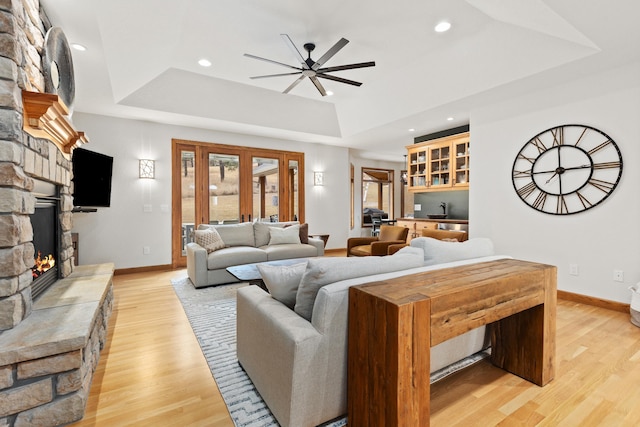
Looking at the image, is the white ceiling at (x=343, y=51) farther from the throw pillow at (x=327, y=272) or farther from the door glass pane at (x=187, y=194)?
the throw pillow at (x=327, y=272)

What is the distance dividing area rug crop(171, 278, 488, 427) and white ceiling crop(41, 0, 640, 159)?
2.75 m

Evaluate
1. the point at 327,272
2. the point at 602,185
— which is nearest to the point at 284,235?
the point at 327,272

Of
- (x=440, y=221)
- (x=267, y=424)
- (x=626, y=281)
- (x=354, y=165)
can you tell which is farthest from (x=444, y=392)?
(x=354, y=165)

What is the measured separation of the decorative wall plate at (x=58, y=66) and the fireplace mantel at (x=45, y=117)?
31 cm

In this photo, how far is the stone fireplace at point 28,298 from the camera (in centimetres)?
147

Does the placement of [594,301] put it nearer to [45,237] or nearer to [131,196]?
[45,237]

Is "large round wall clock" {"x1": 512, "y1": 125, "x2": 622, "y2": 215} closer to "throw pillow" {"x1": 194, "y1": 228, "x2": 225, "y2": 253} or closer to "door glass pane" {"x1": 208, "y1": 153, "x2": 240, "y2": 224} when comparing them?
"throw pillow" {"x1": 194, "y1": 228, "x2": 225, "y2": 253}

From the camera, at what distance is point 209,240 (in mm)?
4375

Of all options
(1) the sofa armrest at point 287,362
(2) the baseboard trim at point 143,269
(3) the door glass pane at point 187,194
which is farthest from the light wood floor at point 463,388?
(3) the door glass pane at point 187,194

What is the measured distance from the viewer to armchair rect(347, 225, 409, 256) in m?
4.65

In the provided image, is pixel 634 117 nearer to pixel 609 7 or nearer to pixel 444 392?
pixel 609 7

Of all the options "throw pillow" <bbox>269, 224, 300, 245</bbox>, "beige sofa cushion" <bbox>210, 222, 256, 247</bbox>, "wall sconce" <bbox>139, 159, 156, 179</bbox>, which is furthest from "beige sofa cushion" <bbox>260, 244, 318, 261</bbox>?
"wall sconce" <bbox>139, 159, 156, 179</bbox>

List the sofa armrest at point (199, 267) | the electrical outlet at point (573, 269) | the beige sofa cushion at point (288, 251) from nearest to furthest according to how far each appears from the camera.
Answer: the electrical outlet at point (573, 269) < the sofa armrest at point (199, 267) < the beige sofa cushion at point (288, 251)

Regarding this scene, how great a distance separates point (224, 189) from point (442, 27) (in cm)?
436
